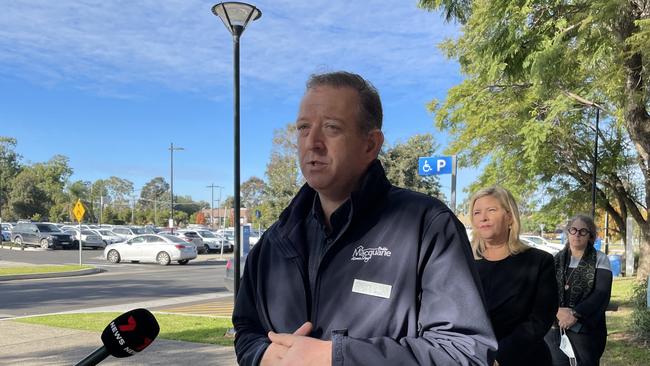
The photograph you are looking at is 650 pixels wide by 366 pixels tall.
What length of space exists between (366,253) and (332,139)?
372 mm

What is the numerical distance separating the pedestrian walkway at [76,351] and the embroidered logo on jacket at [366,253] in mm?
5004

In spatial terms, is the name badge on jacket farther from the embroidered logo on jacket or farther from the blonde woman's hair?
the blonde woman's hair

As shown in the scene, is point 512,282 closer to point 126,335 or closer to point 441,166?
point 126,335

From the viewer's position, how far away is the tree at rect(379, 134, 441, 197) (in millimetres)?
45719

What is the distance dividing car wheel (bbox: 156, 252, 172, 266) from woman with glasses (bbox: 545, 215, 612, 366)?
22552mm

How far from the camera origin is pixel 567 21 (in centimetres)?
832

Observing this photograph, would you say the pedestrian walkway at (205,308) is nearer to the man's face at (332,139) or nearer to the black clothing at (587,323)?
the black clothing at (587,323)

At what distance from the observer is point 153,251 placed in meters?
24.9

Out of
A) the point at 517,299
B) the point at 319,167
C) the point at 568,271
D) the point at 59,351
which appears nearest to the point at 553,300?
the point at 517,299

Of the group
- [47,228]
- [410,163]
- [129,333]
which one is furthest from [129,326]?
[410,163]

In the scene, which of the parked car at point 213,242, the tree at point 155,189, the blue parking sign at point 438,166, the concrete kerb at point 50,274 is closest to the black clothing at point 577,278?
the blue parking sign at point 438,166

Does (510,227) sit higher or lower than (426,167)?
lower

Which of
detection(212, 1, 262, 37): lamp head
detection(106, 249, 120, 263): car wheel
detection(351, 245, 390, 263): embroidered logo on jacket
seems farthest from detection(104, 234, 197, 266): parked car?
detection(351, 245, 390, 263): embroidered logo on jacket

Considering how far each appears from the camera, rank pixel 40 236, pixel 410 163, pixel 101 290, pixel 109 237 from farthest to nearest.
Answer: pixel 410 163, pixel 109 237, pixel 40 236, pixel 101 290
